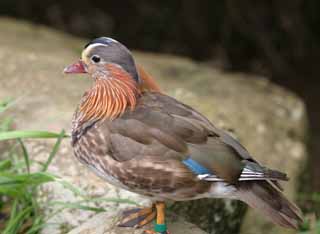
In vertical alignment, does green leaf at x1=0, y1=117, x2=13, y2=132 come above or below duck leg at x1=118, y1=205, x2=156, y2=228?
above

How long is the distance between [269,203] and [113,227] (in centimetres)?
68

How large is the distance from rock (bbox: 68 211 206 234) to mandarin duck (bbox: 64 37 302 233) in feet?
0.28

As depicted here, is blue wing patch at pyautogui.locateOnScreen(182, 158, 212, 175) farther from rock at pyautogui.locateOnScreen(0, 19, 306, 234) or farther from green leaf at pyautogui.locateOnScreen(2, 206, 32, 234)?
green leaf at pyautogui.locateOnScreen(2, 206, 32, 234)

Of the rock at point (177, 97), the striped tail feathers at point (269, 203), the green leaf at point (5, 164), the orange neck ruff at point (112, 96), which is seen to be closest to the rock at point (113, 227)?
the rock at point (177, 97)

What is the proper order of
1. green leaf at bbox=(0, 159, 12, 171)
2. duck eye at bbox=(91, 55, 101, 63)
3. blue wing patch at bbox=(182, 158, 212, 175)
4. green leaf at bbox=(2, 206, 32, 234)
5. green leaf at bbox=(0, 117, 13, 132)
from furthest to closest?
green leaf at bbox=(0, 117, 13, 132) → green leaf at bbox=(0, 159, 12, 171) → green leaf at bbox=(2, 206, 32, 234) → duck eye at bbox=(91, 55, 101, 63) → blue wing patch at bbox=(182, 158, 212, 175)

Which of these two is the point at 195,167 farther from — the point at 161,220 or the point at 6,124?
the point at 6,124

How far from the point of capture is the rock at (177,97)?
3.93 meters

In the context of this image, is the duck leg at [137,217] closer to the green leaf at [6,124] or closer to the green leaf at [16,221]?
the green leaf at [16,221]

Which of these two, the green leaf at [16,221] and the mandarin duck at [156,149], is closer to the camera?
the mandarin duck at [156,149]

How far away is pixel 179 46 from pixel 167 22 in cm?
26

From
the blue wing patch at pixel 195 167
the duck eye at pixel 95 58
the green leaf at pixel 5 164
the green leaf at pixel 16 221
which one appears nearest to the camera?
the blue wing patch at pixel 195 167

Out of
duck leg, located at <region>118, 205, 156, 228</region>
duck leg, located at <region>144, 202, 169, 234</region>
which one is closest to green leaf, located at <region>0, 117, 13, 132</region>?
duck leg, located at <region>118, 205, 156, 228</region>

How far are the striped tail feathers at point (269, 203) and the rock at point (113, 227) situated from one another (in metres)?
0.30

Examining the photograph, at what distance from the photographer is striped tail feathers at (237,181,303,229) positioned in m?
3.26
